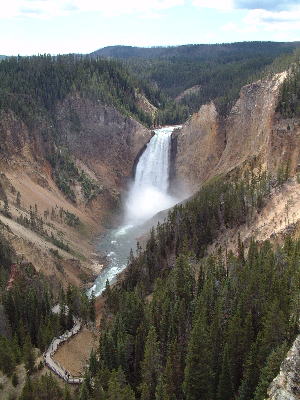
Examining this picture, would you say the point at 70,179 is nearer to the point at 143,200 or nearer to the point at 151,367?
the point at 143,200

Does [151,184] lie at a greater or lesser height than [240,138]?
lesser

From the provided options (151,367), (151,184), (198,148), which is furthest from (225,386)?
(151,184)

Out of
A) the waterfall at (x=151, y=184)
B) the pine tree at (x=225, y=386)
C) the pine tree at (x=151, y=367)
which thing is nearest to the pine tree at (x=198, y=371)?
the pine tree at (x=225, y=386)

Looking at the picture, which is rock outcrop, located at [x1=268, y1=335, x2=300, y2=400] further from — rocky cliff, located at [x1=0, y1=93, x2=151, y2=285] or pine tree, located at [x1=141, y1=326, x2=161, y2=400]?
rocky cliff, located at [x1=0, y1=93, x2=151, y2=285]

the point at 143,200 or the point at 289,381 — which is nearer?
the point at 289,381

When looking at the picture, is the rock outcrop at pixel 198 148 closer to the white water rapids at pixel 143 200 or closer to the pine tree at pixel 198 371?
the white water rapids at pixel 143 200

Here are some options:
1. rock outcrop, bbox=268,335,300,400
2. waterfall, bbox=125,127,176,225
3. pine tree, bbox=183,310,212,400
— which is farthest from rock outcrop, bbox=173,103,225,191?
rock outcrop, bbox=268,335,300,400
